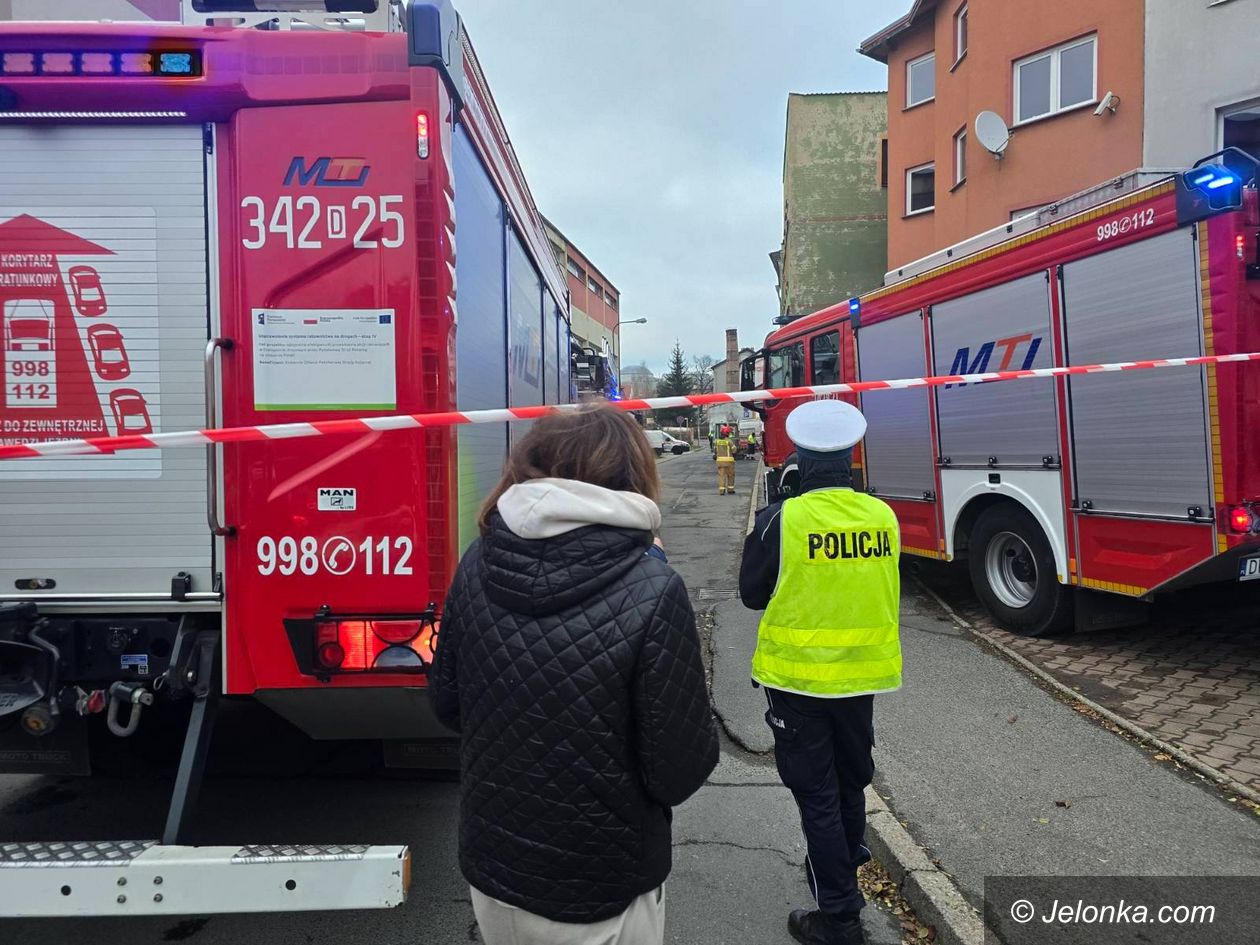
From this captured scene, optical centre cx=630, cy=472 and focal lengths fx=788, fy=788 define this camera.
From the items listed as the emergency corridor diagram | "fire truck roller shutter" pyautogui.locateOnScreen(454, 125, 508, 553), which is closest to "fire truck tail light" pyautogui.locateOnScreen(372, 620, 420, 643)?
"fire truck roller shutter" pyautogui.locateOnScreen(454, 125, 508, 553)

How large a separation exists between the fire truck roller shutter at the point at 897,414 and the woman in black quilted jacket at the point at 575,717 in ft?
20.2

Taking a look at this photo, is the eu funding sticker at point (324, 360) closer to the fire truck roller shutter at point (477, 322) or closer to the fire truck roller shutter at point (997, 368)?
the fire truck roller shutter at point (477, 322)

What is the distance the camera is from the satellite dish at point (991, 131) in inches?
550

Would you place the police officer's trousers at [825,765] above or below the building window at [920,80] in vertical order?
below

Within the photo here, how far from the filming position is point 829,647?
261 centimetres

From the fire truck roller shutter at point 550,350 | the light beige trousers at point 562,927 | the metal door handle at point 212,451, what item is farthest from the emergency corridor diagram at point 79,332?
the fire truck roller shutter at point 550,350

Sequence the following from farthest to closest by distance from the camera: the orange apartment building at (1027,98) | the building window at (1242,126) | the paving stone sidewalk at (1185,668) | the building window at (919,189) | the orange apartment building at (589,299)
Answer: the orange apartment building at (589,299)
the building window at (919,189)
the orange apartment building at (1027,98)
the building window at (1242,126)
the paving stone sidewalk at (1185,668)

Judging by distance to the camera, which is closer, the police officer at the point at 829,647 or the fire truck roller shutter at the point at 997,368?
the police officer at the point at 829,647

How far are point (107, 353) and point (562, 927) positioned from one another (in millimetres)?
2281

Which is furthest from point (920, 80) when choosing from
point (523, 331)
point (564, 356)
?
point (523, 331)

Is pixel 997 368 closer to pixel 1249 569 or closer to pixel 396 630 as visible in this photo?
pixel 1249 569

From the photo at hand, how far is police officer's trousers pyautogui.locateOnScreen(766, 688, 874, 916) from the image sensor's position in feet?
8.68

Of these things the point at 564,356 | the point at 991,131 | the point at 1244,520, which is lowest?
the point at 1244,520

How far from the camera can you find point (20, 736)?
9.36 feet
